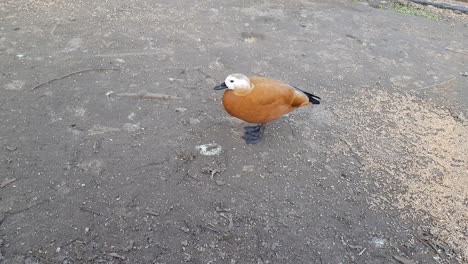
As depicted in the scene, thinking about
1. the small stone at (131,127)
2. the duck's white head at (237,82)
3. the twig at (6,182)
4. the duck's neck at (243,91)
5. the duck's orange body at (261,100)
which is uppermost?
the duck's white head at (237,82)

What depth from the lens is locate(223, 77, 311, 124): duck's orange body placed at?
312cm

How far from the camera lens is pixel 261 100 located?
3.14 metres

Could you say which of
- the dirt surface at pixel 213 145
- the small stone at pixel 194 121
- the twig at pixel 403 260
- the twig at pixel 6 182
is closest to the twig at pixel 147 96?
the dirt surface at pixel 213 145

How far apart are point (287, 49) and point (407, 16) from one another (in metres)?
2.56

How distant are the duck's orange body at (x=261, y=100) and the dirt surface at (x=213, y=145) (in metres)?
0.40

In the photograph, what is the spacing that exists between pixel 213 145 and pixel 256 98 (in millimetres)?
652

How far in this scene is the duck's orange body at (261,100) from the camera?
3123 mm

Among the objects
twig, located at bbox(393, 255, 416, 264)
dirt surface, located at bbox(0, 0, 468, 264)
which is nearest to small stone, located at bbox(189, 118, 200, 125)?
dirt surface, located at bbox(0, 0, 468, 264)

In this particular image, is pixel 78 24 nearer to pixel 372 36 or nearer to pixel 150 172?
pixel 150 172

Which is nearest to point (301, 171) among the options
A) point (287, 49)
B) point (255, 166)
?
point (255, 166)

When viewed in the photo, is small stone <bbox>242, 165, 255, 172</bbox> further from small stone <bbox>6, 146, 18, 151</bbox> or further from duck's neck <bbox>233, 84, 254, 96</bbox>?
small stone <bbox>6, 146, 18, 151</bbox>

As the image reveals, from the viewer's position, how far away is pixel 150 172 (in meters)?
3.18

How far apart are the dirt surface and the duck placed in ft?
1.34

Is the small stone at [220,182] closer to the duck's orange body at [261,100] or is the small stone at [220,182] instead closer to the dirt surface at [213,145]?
the dirt surface at [213,145]
